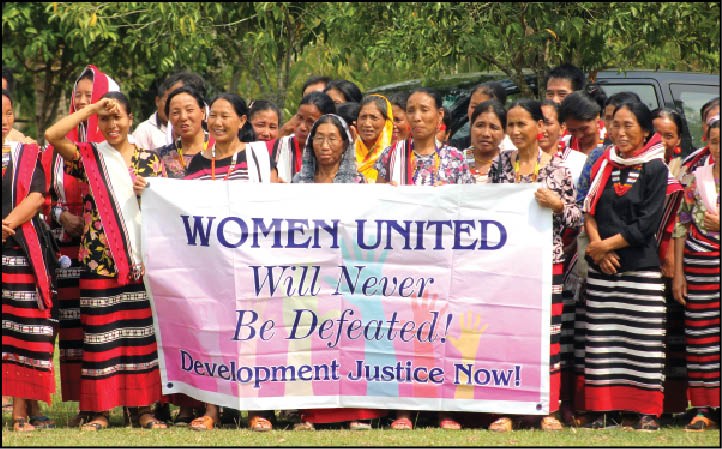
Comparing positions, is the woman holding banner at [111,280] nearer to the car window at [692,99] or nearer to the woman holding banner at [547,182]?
the woman holding banner at [547,182]

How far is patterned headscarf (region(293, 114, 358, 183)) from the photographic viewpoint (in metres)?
7.52

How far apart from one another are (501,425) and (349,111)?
2.84m

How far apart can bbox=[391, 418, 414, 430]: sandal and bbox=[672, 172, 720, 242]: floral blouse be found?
1961 millimetres

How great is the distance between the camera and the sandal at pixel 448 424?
282 inches

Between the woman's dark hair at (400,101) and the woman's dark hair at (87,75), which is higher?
the woman's dark hair at (87,75)

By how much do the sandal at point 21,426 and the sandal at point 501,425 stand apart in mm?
2673

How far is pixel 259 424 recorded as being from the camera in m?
7.13

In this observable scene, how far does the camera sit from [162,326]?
24.0 ft

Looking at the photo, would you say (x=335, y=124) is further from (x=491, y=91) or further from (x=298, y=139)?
(x=491, y=91)

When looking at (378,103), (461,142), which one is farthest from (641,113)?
(461,142)

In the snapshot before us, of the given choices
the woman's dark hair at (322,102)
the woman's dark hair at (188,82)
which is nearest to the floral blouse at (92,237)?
the woman's dark hair at (188,82)

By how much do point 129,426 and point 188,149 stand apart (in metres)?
1.76

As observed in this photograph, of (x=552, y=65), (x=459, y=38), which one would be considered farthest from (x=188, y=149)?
(x=552, y=65)

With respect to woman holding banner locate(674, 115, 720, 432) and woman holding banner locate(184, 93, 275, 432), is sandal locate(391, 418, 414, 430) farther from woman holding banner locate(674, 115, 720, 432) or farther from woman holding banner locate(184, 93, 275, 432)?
woman holding banner locate(674, 115, 720, 432)
